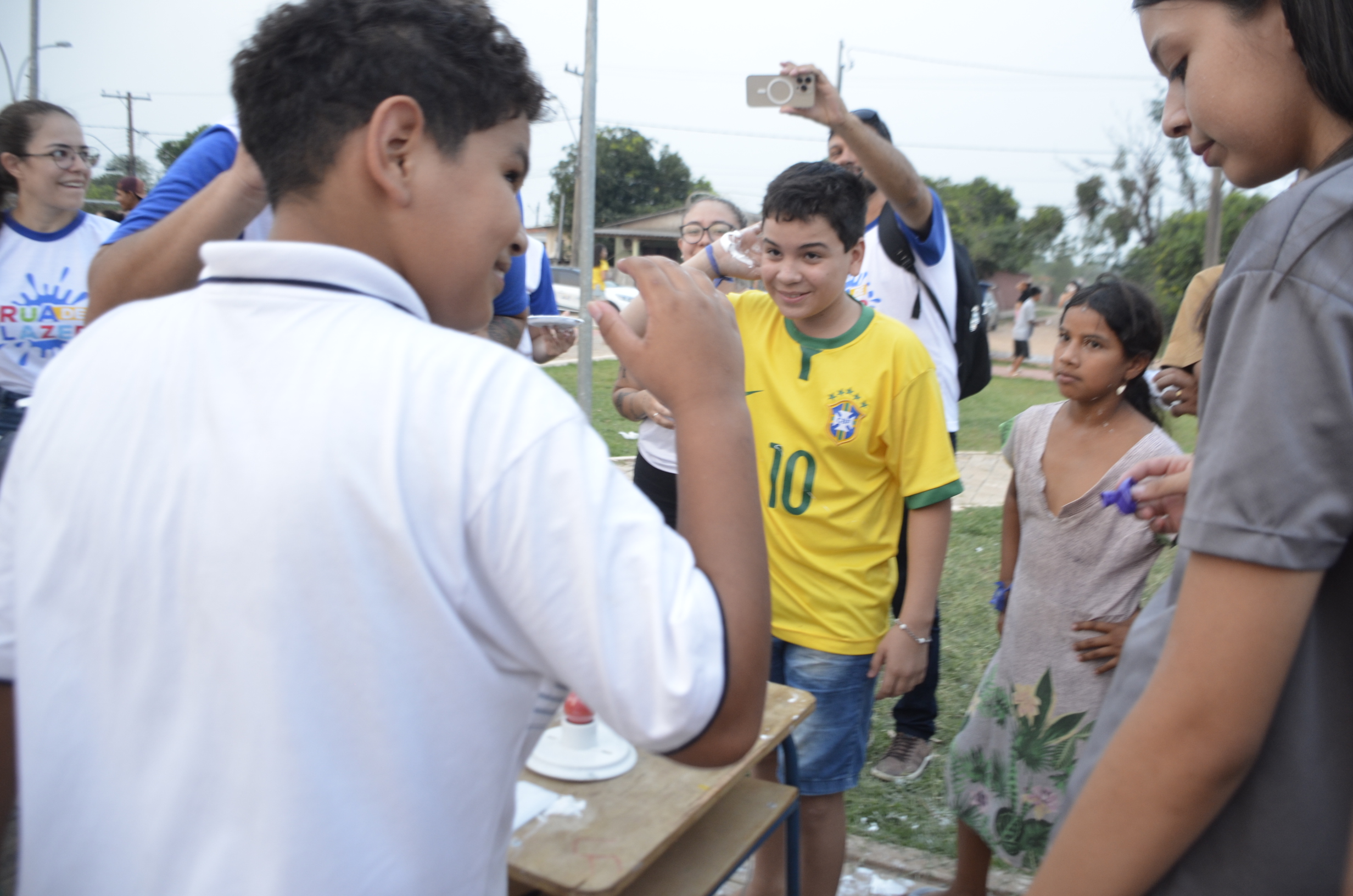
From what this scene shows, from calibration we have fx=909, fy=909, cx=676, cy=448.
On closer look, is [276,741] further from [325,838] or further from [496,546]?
[496,546]

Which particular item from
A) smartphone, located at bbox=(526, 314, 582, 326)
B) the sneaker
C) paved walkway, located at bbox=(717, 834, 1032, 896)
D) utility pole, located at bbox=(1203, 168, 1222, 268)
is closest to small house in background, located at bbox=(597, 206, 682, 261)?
utility pole, located at bbox=(1203, 168, 1222, 268)

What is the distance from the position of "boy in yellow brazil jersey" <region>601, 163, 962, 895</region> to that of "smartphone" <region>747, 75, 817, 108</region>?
638mm

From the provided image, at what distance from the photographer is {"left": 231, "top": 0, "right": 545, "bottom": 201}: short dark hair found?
2.84ft

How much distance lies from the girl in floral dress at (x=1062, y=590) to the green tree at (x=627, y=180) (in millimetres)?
58399

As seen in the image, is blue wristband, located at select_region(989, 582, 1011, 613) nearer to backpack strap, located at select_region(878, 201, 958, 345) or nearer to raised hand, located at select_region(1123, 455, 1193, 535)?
backpack strap, located at select_region(878, 201, 958, 345)

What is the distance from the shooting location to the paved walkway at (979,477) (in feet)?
23.4

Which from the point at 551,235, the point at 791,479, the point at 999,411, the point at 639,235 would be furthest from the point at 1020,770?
the point at 551,235

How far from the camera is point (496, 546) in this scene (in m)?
0.72

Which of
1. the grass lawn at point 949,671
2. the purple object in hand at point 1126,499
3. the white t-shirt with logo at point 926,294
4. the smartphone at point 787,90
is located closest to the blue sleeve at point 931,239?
the white t-shirt with logo at point 926,294

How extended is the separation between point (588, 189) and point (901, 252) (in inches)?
360

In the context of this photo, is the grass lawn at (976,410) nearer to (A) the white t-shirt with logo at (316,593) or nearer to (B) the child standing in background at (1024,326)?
(B) the child standing in background at (1024,326)

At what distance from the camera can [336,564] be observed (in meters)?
0.72

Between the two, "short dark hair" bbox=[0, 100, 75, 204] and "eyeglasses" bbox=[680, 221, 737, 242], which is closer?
"short dark hair" bbox=[0, 100, 75, 204]

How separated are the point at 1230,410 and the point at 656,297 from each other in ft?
1.76
